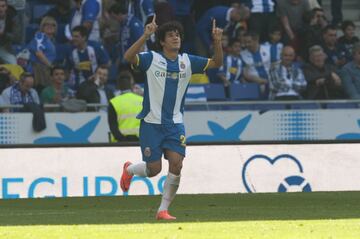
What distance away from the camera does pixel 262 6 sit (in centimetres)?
2138

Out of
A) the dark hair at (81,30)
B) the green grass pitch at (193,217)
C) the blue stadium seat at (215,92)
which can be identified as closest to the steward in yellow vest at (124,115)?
the green grass pitch at (193,217)

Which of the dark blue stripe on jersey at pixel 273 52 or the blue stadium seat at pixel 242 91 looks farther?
the dark blue stripe on jersey at pixel 273 52

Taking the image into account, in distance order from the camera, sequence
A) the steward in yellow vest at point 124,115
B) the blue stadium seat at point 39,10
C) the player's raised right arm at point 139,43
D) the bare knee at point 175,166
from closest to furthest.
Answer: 1. the player's raised right arm at point 139,43
2. the bare knee at point 175,166
3. the steward in yellow vest at point 124,115
4. the blue stadium seat at point 39,10

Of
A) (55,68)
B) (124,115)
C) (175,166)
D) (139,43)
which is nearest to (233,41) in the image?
(55,68)

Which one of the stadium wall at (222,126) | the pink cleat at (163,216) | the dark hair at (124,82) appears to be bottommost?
the stadium wall at (222,126)

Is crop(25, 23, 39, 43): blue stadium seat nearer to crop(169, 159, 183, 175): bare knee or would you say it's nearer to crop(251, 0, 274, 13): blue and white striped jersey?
crop(251, 0, 274, 13): blue and white striped jersey

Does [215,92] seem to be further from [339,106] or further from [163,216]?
[163,216]

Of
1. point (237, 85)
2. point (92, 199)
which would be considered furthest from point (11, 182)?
point (237, 85)

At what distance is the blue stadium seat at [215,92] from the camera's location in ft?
65.0

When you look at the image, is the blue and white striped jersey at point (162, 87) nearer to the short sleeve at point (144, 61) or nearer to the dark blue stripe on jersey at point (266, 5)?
the short sleeve at point (144, 61)

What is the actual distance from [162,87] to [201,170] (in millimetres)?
4245

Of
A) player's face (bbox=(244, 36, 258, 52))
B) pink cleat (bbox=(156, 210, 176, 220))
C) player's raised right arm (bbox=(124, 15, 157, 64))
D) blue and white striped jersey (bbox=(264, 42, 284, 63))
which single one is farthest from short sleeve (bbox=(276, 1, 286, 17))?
pink cleat (bbox=(156, 210, 176, 220))

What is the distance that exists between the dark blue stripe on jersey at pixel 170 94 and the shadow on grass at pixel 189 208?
1.03m

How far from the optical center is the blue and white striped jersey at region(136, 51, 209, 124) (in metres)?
12.0
